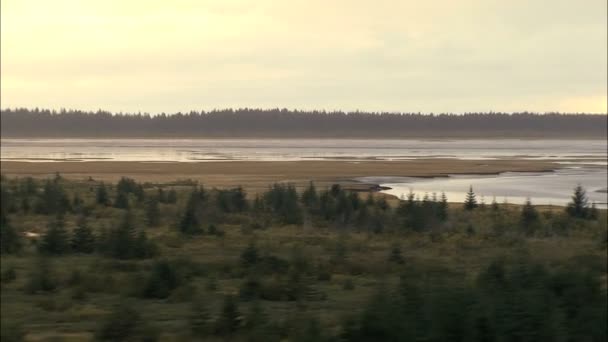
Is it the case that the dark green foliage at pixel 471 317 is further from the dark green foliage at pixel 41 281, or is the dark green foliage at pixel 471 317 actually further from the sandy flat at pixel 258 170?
the sandy flat at pixel 258 170

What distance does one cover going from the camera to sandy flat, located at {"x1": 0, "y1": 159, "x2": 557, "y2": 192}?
41.1m

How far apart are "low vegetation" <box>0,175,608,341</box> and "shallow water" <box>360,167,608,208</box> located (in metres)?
5.18

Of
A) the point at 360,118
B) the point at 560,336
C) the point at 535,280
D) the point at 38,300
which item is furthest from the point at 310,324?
the point at 360,118

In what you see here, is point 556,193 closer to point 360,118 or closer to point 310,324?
point 310,324

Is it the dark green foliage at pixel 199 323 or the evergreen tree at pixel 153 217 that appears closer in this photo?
the dark green foliage at pixel 199 323

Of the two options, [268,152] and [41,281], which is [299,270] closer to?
[41,281]

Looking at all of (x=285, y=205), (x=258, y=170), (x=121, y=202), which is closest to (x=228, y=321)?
(x=285, y=205)

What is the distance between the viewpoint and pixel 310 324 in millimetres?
7887

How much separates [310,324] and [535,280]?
11.6 feet

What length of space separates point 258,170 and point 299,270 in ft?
111

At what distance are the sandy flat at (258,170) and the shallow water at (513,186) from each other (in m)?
2.70

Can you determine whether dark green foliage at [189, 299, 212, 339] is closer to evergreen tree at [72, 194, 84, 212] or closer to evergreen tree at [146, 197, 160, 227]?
evergreen tree at [146, 197, 160, 227]

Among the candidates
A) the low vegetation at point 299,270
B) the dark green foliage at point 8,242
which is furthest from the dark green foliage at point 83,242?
the dark green foliage at point 8,242

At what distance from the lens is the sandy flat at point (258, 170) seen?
135ft
